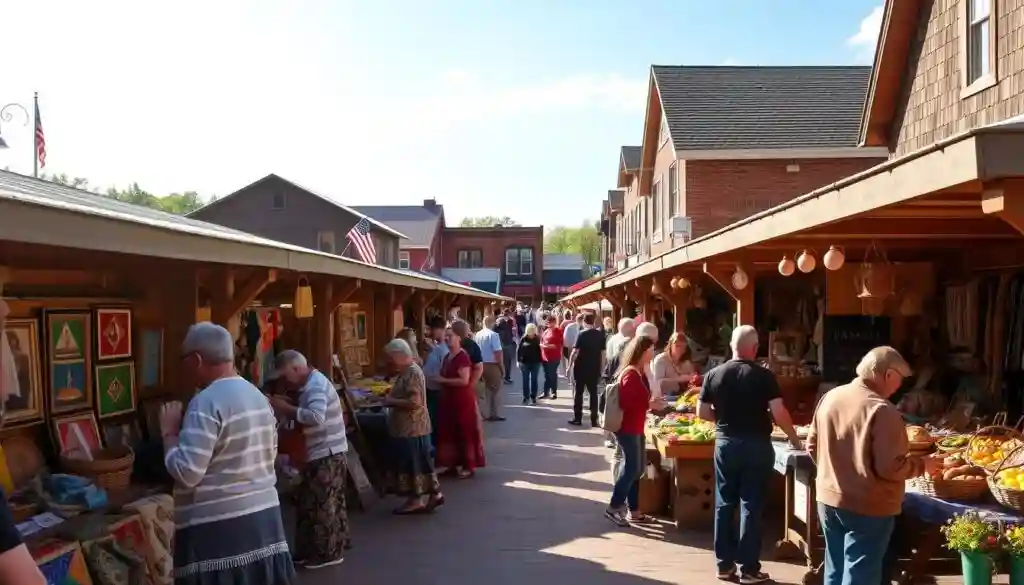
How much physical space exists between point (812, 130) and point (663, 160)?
4246mm

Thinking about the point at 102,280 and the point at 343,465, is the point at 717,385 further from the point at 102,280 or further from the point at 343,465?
the point at 102,280

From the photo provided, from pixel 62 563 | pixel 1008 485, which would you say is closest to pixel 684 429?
pixel 1008 485

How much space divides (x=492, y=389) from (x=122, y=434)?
395 inches

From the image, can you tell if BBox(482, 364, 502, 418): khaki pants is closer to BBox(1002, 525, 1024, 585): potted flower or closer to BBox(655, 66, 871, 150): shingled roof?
A: BBox(655, 66, 871, 150): shingled roof

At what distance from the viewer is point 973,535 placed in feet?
16.6

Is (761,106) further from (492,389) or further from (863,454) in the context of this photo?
(863,454)

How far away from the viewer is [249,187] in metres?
41.2

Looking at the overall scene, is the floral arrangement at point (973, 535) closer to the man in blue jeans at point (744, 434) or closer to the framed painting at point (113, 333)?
the man in blue jeans at point (744, 434)

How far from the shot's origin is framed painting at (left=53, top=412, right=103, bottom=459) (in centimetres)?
599

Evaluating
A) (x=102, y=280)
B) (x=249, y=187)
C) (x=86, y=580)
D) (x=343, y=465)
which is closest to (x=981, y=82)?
(x=343, y=465)

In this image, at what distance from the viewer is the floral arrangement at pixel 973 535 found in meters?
5.03

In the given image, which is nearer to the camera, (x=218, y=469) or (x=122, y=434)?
(x=218, y=469)

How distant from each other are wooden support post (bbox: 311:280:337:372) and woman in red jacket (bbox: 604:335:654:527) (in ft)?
11.3

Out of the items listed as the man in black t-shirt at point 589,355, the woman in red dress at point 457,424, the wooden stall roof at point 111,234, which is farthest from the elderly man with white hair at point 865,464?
the man in black t-shirt at point 589,355
